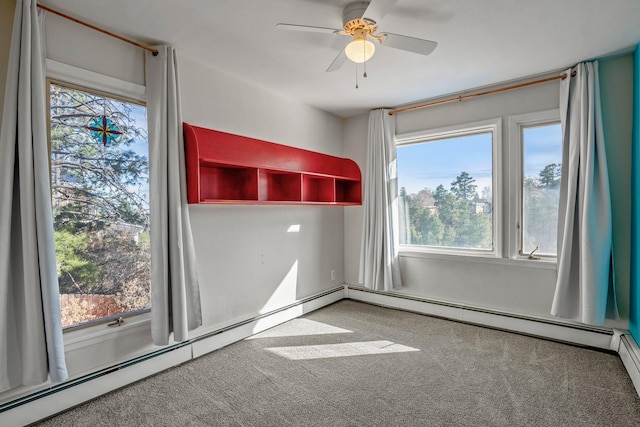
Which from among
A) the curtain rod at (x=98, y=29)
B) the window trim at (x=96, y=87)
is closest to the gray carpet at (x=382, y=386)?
the window trim at (x=96, y=87)

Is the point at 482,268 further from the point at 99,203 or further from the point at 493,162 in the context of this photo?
the point at 99,203

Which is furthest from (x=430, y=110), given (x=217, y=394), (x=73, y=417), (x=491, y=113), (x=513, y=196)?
(x=73, y=417)

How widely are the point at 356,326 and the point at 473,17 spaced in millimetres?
2814

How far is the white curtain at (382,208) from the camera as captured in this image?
3852 mm

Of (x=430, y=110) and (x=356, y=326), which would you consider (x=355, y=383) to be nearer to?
(x=356, y=326)

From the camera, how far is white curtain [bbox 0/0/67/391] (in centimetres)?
172

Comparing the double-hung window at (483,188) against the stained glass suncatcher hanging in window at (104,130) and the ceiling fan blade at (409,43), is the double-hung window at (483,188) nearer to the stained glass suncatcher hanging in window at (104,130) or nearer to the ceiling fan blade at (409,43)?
the ceiling fan blade at (409,43)

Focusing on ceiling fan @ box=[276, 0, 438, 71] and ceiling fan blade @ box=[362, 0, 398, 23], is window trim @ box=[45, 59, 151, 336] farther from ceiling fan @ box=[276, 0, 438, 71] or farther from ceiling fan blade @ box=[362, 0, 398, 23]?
ceiling fan blade @ box=[362, 0, 398, 23]

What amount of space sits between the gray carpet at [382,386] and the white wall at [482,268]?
0.39 metres

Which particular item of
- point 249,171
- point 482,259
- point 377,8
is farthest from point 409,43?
point 482,259

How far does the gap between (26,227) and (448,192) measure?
11.9 ft

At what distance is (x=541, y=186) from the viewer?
3121 mm

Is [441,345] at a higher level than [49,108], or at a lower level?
lower

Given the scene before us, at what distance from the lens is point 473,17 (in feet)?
6.73
